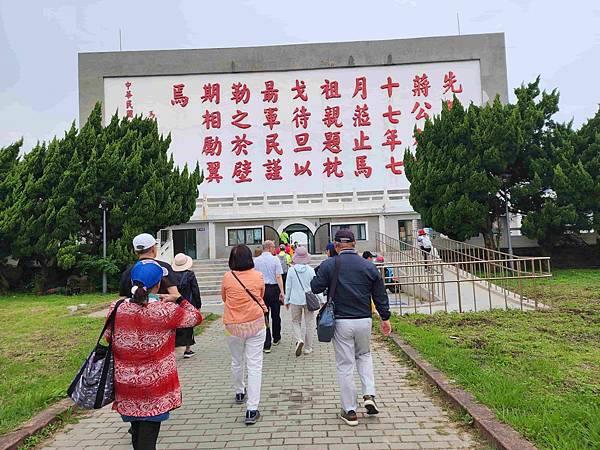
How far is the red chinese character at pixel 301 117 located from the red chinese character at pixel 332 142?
139 centimetres

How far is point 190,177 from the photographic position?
20297mm

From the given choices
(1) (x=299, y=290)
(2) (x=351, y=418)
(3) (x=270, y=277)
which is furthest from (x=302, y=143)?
(2) (x=351, y=418)

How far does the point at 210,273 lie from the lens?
1823cm

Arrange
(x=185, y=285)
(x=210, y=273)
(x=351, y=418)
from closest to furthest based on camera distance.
Result: (x=351, y=418) → (x=185, y=285) → (x=210, y=273)

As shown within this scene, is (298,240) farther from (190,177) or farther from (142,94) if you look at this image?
(142,94)

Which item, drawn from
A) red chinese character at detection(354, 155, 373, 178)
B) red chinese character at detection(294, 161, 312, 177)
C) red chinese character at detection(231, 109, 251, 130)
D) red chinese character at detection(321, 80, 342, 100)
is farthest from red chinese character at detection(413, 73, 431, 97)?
red chinese character at detection(231, 109, 251, 130)

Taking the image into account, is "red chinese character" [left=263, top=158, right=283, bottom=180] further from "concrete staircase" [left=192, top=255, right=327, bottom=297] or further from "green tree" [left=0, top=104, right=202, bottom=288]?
"green tree" [left=0, top=104, right=202, bottom=288]

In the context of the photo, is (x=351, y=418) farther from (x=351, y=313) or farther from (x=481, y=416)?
(x=481, y=416)

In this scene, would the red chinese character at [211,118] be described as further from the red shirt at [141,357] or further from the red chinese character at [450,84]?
the red shirt at [141,357]

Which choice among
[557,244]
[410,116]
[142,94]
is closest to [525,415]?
[557,244]

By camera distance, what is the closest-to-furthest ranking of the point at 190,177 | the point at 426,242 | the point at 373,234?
the point at 426,242 < the point at 190,177 < the point at 373,234

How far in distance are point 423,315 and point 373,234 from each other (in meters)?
12.8

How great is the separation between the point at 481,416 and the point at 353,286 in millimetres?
1456

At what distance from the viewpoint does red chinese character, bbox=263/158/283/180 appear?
26000 millimetres
